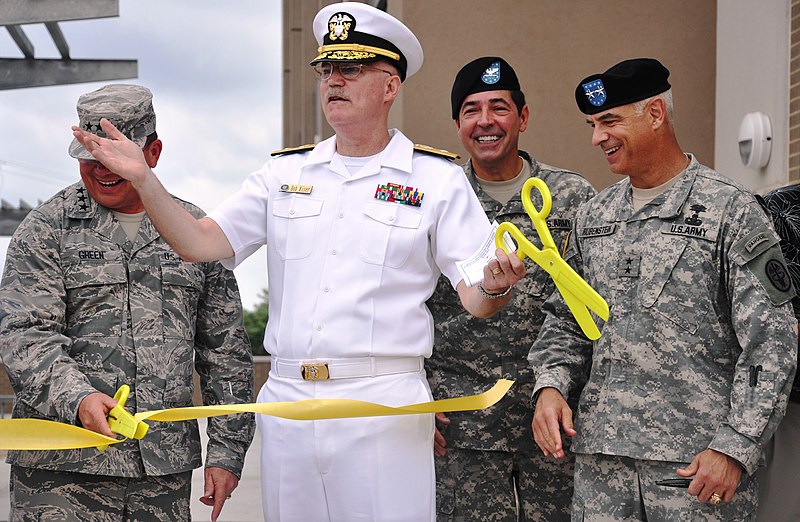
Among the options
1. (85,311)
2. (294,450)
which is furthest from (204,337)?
(294,450)

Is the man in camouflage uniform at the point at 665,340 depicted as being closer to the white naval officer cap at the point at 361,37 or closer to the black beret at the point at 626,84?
the black beret at the point at 626,84

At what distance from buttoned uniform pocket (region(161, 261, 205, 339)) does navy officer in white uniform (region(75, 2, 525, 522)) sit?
0.26 m

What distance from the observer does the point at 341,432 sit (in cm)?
290

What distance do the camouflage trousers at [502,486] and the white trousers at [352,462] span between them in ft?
2.59

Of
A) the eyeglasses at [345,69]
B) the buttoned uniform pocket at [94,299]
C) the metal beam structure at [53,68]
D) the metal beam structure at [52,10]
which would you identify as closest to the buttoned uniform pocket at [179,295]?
the buttoned uniform pocket at [94,299]

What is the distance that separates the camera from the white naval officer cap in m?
3.05

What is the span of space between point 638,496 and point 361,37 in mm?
1498

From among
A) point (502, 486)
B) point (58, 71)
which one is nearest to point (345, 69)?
point (502, 486)

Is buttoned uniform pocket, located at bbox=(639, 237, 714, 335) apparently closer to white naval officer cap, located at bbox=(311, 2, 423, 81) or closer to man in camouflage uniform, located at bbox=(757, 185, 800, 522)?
man in camouflage uniform, located at bbox=(757, 185, 800, 522)

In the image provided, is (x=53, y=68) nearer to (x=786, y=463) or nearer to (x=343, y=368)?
(x=343, y=368)

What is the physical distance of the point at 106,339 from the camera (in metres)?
3.24

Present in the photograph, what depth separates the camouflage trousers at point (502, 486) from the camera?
3730 millimetres

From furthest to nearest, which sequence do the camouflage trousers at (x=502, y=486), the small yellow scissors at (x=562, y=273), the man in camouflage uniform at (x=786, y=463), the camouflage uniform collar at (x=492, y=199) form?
the camouflage uniform collar at (x=492, y=199) < the camouflage trousers at (x=502, y=486) < the man in camouflage uniform at (x=786, y=463) < the small yellow scissors at (x=562, y=273)

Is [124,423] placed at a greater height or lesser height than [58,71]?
lesser
